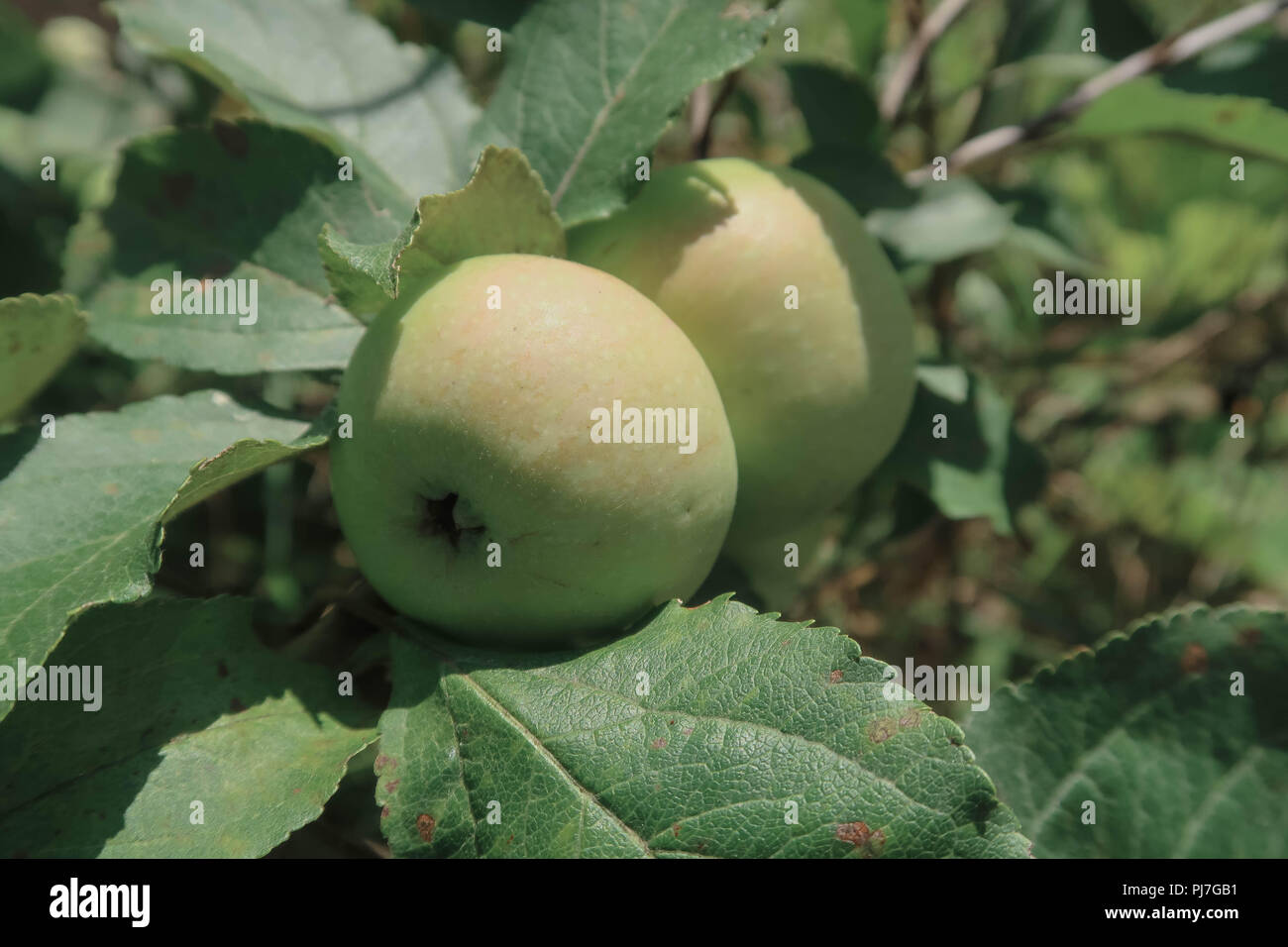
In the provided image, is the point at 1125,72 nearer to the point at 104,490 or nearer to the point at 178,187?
the point at 178,187

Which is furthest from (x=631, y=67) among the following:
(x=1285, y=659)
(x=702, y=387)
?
(x=1285, y=659)

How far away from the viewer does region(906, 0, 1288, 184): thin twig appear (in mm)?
1121

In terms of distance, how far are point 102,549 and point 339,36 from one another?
62 centimetres

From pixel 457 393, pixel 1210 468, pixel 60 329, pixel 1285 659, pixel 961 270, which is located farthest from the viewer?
pixel 1210 468

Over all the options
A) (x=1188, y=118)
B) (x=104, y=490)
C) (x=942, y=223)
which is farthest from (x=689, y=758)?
(x=1188, y=118)

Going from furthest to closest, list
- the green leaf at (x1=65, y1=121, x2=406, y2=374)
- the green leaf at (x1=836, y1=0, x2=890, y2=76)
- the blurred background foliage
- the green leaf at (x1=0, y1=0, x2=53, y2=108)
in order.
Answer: the green leaf at (x1=0, y1=0, x2=53, y2=108), the green leaf at (x1=836, y1=0, x2=890, y2=76), the blurred background foliage, the green leaf at (x1=65, y1=121, x2=406, y2=374)

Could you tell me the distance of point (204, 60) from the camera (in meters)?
0.91

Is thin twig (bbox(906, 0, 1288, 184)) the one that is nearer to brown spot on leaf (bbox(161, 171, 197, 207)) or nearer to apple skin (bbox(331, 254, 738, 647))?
apple skin (bbox(331, 254, 738, 647))

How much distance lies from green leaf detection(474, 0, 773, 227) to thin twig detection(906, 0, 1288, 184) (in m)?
0.36

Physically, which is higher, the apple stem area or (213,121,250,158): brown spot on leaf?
(213,121,250,158): brown spot on leaf

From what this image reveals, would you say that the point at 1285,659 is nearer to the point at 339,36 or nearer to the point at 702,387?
the point at 702,387

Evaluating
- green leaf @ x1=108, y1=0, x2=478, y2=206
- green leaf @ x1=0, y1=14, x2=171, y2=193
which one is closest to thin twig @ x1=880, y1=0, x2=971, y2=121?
green leaf @ x1=108, y1=0, x2=478, y2=206

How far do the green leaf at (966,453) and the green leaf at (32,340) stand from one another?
2.53 feet

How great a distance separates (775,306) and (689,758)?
0.36 meters
